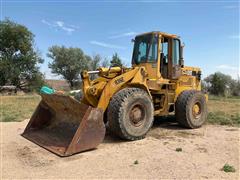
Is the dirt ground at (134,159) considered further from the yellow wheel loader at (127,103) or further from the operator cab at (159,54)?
the operator cab at (159,54)

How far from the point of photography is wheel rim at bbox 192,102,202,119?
279 inches

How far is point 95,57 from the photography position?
1699 inches

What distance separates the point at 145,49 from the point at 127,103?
6.55ft

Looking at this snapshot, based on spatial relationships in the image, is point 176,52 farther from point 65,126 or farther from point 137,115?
point 65,126

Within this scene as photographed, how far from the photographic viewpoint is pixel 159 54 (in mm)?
6559

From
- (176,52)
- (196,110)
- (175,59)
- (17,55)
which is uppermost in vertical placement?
(17,55)

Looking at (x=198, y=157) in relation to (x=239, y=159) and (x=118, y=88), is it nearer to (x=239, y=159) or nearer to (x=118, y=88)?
(x=239, y=159)

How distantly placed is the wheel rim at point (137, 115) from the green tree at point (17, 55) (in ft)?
89.7

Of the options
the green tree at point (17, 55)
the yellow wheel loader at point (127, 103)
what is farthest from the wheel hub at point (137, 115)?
the green tree at point (17, 55)

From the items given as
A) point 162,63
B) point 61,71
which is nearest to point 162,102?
point 162,63

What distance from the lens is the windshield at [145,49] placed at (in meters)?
6.54

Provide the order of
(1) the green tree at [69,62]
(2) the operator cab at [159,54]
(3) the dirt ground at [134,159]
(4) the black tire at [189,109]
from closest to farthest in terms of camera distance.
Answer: (3) the dirt ground at [134,159] < (2) the operator cab at [159,54] < (4) the black tire at [189,109] < (1) the green tree at [69,62]

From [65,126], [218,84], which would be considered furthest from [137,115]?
[218,84]

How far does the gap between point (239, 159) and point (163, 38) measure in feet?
12.0
